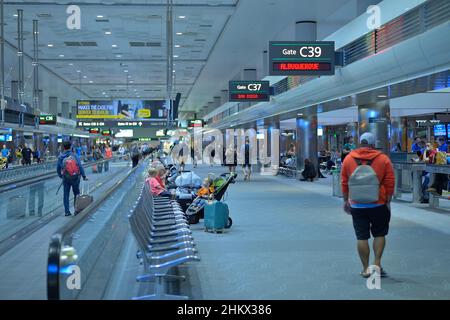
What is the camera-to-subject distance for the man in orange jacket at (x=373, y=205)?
7.46 metres

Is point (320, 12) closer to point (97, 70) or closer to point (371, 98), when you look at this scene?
point (371, 98)

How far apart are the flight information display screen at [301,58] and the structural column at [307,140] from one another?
42.2 feet

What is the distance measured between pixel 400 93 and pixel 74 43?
1498cm

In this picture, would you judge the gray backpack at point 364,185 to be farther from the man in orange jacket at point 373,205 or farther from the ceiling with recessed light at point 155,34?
the ceiling with recessed light at point 155,34

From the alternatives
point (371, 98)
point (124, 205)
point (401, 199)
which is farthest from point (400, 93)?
point (124, 205)

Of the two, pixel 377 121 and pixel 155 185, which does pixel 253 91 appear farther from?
pixel 155 185

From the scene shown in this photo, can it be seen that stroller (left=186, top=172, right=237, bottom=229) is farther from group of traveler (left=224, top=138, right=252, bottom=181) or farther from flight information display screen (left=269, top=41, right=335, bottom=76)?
group of traveler (left=224, top=138, right=252, bottom=181)

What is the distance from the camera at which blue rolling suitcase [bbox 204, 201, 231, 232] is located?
38.8 feet

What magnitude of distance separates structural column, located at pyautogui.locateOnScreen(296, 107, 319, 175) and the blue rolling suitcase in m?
18.0

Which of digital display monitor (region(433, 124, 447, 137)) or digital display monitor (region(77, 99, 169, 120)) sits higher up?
digital display monitor (region(77, 99, 169, 120))

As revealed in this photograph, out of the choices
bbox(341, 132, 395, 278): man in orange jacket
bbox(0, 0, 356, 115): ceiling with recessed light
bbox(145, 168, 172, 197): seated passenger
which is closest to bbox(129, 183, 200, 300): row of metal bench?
bbox(341, 132, 395, 278): man in orange jacket

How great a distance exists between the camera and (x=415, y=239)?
35.6 feet

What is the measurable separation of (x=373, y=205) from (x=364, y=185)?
0.28 metres

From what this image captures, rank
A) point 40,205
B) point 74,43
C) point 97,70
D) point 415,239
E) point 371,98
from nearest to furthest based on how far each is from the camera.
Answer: point 415,239
point 40,205
point 371,98
point 74,43
point 97,70
